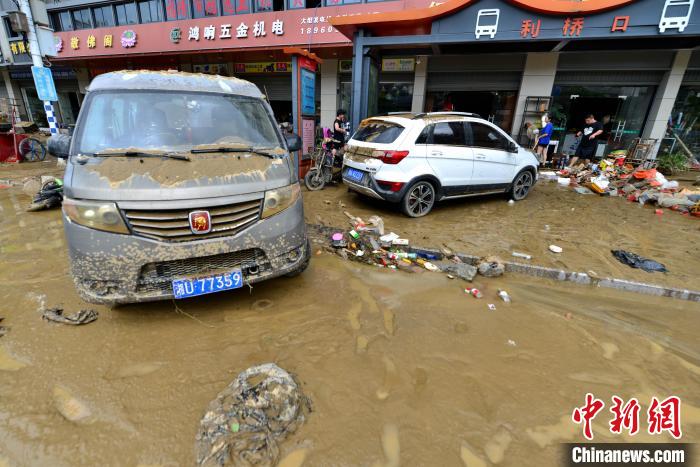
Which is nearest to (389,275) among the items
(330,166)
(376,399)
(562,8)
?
(376,399)

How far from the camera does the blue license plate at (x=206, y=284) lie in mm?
2547

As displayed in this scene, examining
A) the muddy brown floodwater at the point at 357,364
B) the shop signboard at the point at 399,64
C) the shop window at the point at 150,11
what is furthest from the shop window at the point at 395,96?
the shop window at the point at 150,11

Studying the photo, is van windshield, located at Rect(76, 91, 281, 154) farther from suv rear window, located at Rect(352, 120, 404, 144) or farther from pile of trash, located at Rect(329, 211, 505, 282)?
suv rear window, located at Rect(352, 120, 404, 144)

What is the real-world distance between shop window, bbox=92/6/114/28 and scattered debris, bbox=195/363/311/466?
20228mm

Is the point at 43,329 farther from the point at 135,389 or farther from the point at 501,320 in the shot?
the point at 501,320

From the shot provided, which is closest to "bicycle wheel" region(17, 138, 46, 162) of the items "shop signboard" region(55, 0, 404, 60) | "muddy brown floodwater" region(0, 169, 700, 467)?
"shop signboard" region(55, 0, 404, 60)

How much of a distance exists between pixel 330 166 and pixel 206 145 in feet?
15.8

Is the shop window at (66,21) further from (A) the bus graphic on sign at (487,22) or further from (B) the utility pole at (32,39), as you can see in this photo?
(A) the bus graphic on sign at (487,22)

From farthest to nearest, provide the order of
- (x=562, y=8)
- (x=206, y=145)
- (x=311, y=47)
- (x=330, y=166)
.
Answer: (x=311, y=47) < (x=330, y=166) < (x=562, y=8) < (x=206, y=145)

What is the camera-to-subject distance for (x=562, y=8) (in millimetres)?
6836

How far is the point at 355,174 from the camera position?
5.96 m

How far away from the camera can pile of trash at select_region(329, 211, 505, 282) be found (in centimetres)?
400

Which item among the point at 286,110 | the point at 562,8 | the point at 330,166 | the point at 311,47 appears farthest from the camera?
the point at 286,110

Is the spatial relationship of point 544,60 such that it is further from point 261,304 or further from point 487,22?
point 261,304
